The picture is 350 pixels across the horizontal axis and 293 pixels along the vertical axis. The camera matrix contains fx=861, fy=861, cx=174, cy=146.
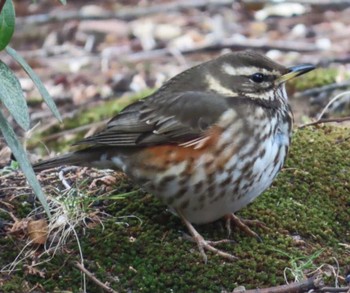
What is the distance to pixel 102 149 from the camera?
504 cm

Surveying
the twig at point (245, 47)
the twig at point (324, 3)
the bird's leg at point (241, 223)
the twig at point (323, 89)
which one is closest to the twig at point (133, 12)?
the twig at point (324, 3)

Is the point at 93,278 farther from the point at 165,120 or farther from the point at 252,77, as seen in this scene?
the point at 252,77

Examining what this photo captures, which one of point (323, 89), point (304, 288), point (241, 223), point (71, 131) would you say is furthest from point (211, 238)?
point (323, 89)

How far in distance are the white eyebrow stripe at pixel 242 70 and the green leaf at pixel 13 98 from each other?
1.51m

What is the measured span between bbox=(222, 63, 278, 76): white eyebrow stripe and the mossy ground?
0.80 metres

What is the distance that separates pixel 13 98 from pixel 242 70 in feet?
5.29

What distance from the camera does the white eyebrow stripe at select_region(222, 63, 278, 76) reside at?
192 inches

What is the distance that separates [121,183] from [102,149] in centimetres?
37

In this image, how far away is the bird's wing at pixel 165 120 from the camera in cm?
470

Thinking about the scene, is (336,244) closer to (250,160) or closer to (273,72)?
(250,160)

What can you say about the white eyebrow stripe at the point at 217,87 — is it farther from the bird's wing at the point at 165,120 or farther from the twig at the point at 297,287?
the twig at the point at 297,287

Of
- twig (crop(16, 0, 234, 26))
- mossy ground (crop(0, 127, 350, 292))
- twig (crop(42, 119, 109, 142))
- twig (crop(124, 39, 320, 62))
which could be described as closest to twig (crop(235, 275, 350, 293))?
mossy ground (crop(0, 127, 350, 292))

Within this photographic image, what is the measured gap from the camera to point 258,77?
193 inches

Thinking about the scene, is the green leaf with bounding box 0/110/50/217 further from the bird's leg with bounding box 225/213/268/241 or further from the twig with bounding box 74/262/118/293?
the bird's leg with bounding box 225/213/268/241
